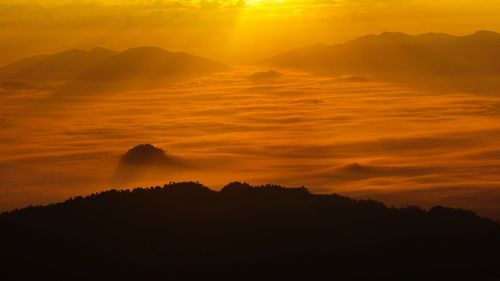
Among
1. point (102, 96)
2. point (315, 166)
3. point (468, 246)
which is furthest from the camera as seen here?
point (102, 96)

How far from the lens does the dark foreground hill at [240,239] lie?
2172cm

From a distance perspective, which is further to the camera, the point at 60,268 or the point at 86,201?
the point at 86,201

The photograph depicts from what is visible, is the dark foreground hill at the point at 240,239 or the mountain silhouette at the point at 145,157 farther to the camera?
the mountain silhouette at the point at 145,157

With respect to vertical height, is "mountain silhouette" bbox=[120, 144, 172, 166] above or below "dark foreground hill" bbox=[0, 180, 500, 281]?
above

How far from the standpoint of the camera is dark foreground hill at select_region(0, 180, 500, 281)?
2172 cm

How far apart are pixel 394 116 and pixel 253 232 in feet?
239

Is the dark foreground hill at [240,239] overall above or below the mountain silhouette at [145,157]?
below

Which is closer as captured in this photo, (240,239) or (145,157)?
(240,239)

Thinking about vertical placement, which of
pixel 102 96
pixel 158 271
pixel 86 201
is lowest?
pixel 158 271

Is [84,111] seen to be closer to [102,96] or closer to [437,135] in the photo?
[102,96]

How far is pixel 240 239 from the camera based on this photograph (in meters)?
23.8

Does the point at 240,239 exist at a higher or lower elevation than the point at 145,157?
lower

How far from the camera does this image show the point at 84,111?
395 ft

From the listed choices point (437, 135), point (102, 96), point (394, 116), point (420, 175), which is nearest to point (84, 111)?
point (102, 96)
